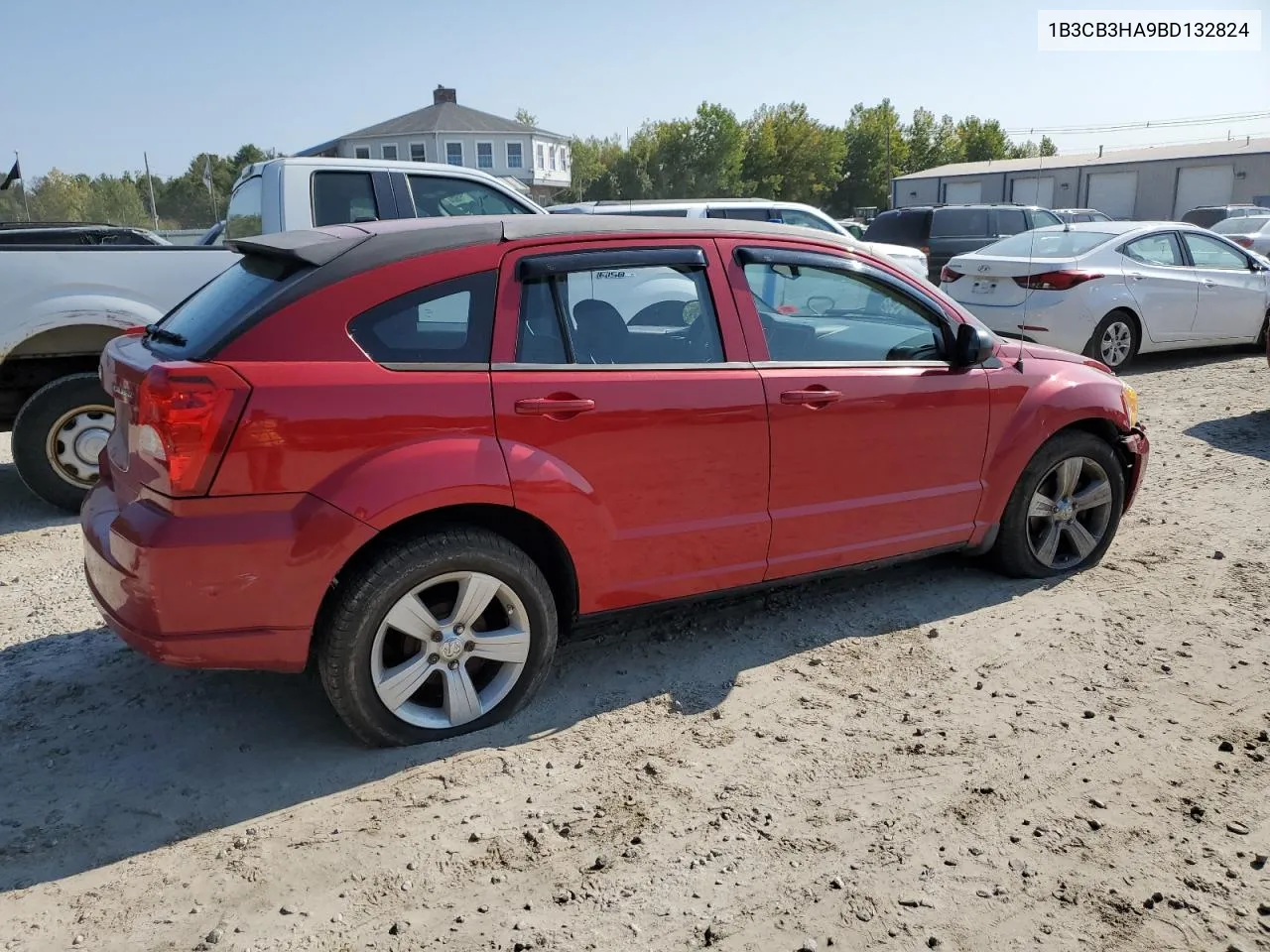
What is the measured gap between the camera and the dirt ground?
106 inches

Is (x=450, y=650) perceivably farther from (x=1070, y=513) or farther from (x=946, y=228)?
(x=946, y=228)

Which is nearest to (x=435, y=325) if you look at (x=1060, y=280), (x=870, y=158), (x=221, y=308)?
(x=221, y=308)

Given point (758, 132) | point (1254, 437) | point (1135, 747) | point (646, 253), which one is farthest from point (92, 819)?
point (758, 132)

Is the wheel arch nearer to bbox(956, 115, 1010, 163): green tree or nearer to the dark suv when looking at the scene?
the dark suv

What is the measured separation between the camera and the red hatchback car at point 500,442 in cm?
310

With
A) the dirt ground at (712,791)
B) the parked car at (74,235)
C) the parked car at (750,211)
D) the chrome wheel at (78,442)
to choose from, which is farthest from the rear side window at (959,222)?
the chrome wheel at (78,442)

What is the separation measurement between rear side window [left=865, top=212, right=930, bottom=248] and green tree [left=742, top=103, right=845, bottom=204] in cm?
6243

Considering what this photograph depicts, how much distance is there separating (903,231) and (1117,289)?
8.73 m

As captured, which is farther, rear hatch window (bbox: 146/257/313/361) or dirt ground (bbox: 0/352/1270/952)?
rear hatch window (bbox: 146/257/313/361)

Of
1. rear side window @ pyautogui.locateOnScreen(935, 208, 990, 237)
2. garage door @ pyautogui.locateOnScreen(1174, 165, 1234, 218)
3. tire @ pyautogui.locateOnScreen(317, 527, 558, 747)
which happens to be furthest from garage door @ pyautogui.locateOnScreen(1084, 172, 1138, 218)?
tire @ pyautogui.locateOnScreen(317, 527, 558, 747)

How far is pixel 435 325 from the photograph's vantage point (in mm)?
3395

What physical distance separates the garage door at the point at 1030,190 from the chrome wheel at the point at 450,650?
57.0m

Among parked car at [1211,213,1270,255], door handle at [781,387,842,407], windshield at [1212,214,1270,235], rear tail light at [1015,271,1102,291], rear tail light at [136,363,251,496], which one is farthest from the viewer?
windshield at [1212,214,1270,235]

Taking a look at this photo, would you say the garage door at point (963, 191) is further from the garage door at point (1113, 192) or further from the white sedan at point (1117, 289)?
the white sedan at point (1117, 289)
